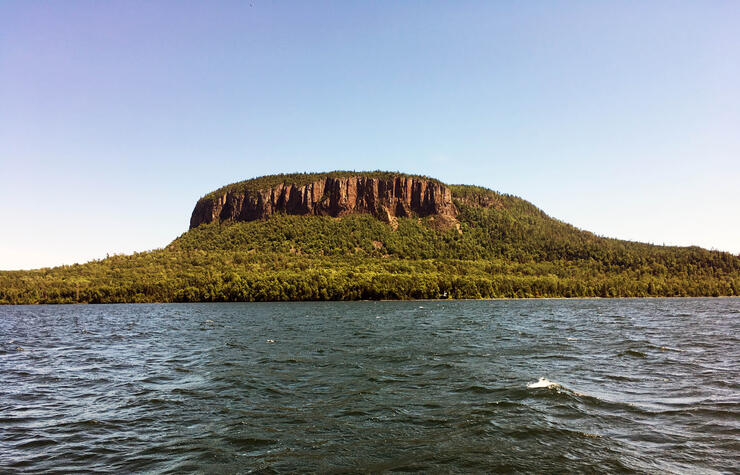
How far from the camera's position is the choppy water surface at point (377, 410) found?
39.7ft

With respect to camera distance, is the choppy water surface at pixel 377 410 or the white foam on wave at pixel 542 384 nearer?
the choppy water surface at pixel 377 410

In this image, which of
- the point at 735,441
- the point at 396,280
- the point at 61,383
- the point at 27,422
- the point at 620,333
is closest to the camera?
the point at 735,441

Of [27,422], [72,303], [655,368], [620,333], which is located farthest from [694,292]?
[72,303]

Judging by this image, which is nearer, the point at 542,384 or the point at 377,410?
the point at 377,410

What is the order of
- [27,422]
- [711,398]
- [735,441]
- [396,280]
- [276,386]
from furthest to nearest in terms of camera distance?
[396,280] → [276,386] → [711,398] → [27,422] → [735,441]

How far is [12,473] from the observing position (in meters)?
11.4

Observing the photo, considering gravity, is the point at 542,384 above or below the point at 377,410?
below

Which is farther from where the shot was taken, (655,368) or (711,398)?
(655,368)

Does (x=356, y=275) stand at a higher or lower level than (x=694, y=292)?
higher

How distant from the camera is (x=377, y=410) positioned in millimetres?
16781

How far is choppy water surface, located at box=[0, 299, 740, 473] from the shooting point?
12102mm

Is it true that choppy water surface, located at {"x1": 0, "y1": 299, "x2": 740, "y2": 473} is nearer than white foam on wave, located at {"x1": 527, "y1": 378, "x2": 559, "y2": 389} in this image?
Yes

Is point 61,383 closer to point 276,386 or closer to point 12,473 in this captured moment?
point 276,386

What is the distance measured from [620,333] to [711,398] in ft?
94.1
